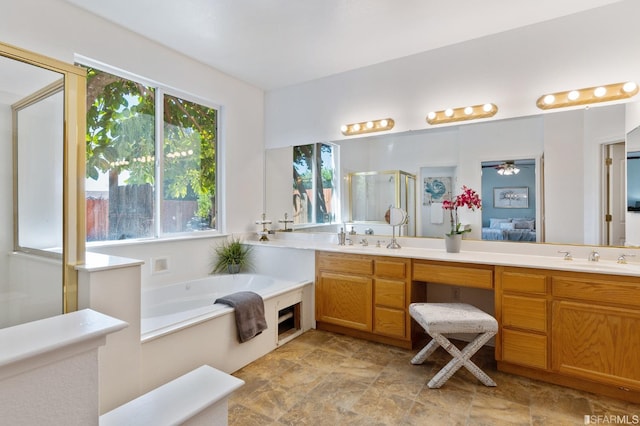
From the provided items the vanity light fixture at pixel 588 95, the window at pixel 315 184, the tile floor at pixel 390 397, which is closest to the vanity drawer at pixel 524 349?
the tile floor at pixel 390 397

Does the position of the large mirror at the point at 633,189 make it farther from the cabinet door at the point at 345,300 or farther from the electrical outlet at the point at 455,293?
the cabinet door at the point at 345,300

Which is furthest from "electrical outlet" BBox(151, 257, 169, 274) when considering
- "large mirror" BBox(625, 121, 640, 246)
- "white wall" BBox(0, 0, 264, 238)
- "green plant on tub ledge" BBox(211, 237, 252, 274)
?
"large mirror" BBox(625, 121, 640, 246)

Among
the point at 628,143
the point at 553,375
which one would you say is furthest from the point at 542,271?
the point at 628,143

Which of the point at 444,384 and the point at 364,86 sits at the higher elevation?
the point at 364,86

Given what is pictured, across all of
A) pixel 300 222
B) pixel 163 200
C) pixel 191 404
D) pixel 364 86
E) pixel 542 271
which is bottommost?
pixel 191 404

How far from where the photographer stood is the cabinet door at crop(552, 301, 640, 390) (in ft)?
6.30

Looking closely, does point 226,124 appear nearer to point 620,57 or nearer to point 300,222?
point 300,222

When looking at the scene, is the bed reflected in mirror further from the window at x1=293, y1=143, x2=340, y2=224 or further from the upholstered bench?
the window at x1=293, y1=143, x2=340, y2=224

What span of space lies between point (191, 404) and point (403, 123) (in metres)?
2.92

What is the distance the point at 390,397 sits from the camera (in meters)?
2.05

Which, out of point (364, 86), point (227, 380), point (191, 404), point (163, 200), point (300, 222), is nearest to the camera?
point (191, 404)

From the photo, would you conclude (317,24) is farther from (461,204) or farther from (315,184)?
(461,204)

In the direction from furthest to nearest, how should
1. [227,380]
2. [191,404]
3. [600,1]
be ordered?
[600,1]
[227,380]
[191,404]

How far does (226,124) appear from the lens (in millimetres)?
3641
